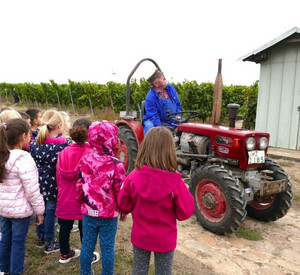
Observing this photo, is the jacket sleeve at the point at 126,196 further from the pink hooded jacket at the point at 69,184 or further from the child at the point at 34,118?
the child at the point at 34,118

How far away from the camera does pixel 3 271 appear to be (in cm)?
238

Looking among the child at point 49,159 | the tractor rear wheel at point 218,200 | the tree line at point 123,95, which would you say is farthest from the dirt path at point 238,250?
the tree line at point 123,95

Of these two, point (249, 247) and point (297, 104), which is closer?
point (249, 247)

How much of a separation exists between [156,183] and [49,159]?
1316 millimetres

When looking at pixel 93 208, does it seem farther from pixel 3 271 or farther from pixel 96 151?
pixel 3 271

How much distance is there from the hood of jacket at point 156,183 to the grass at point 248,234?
1943 millimetres

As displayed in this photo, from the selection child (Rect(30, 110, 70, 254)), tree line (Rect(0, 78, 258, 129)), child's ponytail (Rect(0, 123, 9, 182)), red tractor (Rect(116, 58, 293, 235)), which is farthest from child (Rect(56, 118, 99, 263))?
tree line (Rect(0, 78, 258, 129))

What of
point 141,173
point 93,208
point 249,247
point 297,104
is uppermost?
point 297,104

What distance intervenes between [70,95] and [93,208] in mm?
18982

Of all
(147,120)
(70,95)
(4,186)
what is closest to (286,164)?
(147,120)

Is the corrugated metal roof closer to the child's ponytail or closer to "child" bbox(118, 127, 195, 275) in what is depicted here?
"child" bbox(118, 127, 195, 275)

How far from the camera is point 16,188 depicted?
220 cm

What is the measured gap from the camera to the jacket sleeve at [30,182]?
2162 millimetres

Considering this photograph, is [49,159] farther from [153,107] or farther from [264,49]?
[264,49]
